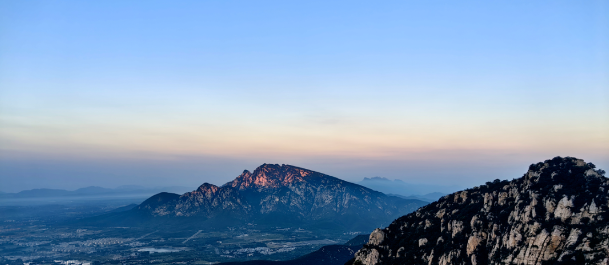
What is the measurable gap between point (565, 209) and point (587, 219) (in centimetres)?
612

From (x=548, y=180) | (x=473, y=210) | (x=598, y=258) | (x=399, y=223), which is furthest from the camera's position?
(x=399, y=223)

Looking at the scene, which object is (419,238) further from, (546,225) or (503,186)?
(546,225)

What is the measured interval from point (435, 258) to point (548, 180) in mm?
40283

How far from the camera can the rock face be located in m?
93.8

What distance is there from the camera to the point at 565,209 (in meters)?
102

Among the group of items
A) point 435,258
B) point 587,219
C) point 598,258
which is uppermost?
point 587,219

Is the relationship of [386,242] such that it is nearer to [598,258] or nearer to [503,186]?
[503,186]

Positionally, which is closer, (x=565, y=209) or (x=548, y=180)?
(x=565, y=209)

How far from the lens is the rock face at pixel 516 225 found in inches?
3693

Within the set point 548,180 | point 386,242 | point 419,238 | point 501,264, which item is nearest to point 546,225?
Result: point 501,264

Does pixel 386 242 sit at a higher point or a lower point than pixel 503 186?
lower

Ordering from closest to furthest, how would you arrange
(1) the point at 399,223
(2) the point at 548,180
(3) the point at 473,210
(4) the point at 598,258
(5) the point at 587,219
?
1. (4) the point at 598,258
2. (5) the point at 587,219
3. (2) the point at 548,180
4. (3) the point at 473,210
5. (1) the point at 399,223

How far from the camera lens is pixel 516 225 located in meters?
108

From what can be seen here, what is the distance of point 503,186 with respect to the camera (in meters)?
138
